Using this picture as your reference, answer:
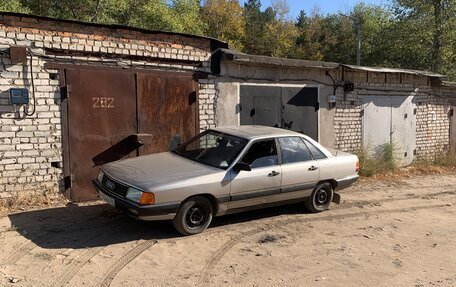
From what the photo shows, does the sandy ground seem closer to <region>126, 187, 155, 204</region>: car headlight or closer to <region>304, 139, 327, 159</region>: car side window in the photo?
<region>126, 187, 155, 204</region>: car headlight

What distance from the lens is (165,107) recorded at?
28.7 feet

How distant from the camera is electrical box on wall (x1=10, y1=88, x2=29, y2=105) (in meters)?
7.04

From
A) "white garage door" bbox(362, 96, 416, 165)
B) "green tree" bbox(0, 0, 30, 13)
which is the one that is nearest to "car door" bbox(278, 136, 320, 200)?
"white garage door" bbox(362, 96, 416, 165)

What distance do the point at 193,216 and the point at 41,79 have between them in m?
3.52

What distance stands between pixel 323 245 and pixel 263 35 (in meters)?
44.3

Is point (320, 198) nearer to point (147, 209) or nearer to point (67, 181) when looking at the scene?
point (147, 209)

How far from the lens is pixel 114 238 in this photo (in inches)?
233

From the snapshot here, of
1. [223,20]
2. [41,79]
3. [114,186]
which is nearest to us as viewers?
[114,186]

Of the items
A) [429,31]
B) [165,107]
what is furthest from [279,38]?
[165,107]

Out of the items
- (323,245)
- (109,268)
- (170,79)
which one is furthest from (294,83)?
(109,268)

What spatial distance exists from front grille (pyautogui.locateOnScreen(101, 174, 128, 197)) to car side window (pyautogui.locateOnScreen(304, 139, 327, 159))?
3219mm

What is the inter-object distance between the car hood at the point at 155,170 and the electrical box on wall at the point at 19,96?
6.27ft

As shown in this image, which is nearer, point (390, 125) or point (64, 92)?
point (64, 92)

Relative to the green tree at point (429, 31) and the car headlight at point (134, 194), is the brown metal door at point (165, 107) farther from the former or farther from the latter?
the green tree at point (429, 31)
